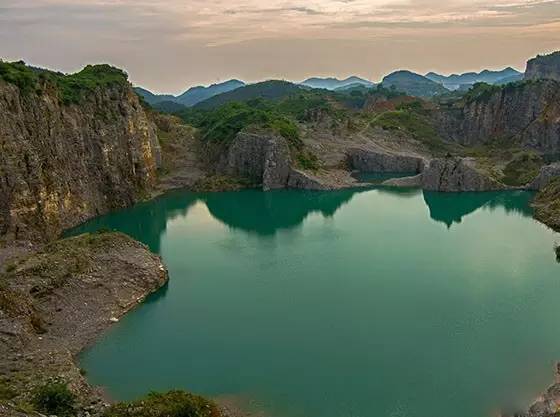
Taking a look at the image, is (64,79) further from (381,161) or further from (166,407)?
(166,407)

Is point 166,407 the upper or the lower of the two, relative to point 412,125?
lower

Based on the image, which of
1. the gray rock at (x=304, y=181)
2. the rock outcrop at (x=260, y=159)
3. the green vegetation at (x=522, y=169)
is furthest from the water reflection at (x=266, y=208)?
the green vegetation at (x=522, y=169)

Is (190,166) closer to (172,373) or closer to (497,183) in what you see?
(497,183)

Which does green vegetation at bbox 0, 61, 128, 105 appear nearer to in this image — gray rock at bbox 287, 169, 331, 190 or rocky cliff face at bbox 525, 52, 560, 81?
gray rock at bbox 287, 169, 331, 190

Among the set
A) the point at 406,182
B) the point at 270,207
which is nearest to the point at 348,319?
the point at 270,207

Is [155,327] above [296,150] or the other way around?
the other way around

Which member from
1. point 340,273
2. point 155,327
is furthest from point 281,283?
point 155,327

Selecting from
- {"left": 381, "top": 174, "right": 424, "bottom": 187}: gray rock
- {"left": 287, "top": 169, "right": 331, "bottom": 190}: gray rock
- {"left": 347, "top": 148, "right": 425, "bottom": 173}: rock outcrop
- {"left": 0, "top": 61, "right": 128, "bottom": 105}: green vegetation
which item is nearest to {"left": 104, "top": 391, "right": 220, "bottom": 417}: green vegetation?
{"left": 0, "top": 61, "right": 128, "bottom": 105}: green vegetation
